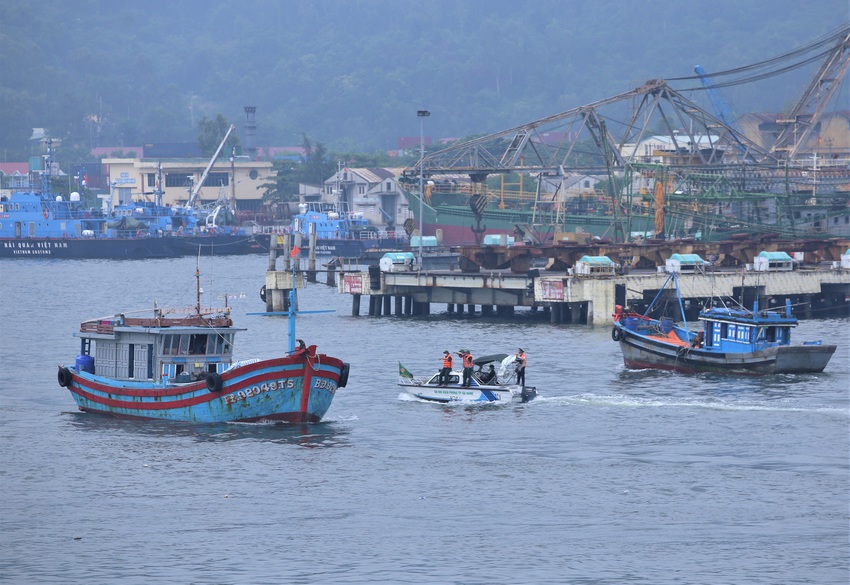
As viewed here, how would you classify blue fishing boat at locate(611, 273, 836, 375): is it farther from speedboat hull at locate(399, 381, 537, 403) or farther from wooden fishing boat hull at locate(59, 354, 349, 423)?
wooden fishing boat hull at locate(59, 354, 349, 423)

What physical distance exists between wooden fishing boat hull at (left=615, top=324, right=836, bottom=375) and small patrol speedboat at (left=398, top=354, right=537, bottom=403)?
10215 millimetres

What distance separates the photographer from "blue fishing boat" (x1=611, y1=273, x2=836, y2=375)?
68125 millimetres

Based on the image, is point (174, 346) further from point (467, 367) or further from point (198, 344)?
point (467, 367)

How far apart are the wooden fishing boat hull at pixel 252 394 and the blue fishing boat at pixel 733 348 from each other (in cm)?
2029

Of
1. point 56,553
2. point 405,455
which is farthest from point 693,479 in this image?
point 56,553

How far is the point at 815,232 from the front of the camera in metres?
131

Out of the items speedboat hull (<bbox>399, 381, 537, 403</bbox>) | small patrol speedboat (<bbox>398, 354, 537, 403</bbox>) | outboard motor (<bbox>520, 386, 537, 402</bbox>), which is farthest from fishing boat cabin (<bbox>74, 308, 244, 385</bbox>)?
outboard motor (<bbox>520, 386, 537, 402</bbox>)

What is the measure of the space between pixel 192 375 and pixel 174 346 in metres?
1.36

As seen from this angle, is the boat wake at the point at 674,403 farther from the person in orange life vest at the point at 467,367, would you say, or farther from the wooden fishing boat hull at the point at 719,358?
the wooden fishing boat hull at the point at 719,358

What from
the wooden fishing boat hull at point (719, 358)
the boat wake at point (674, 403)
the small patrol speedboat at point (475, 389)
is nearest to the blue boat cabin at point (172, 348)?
the small patrol speedboat at point (475, 389)

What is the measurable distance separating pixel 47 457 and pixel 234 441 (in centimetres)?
651

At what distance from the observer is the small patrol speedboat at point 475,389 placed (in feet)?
200

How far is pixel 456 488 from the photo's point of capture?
46.0 m

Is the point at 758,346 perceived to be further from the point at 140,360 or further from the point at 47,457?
Result: the point at 47,457
